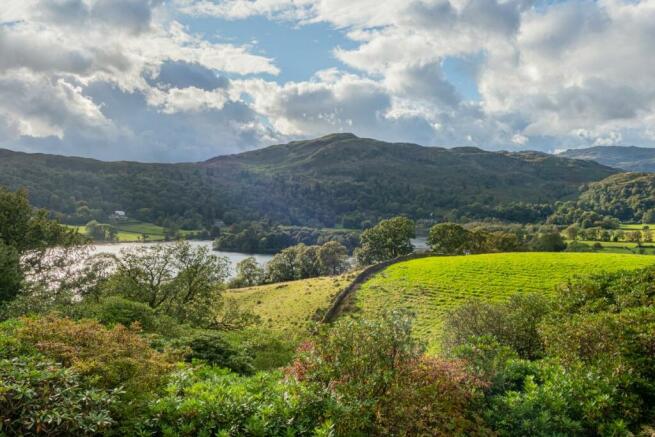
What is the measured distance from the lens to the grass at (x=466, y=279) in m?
38.3

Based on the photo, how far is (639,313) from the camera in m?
12.0

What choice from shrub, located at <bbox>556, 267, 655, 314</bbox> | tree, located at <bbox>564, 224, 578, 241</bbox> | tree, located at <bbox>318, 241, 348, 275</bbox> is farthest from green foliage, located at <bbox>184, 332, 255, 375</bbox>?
tree, located at <bbox>564, 224, 578, 241</bbox>

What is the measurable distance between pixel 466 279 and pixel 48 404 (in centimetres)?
4320

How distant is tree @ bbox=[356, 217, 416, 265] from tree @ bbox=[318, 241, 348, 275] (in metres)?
9.02

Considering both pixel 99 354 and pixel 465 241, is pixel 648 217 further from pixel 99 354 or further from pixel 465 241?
pixel 99 354

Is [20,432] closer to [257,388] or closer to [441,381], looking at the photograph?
[257,388]

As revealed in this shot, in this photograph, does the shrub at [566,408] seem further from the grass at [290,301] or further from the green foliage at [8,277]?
the grass at [290,301]

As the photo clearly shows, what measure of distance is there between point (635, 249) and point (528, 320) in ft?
337

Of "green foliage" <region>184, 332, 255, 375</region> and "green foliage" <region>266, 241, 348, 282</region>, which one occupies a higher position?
"green foliage" <region>184, 332, 255, 375</region>

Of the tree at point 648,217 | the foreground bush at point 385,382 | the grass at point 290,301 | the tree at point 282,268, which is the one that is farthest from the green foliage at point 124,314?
the tree at point 648,217

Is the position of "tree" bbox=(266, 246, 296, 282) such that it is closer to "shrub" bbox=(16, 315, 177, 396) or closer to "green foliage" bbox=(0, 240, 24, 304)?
"green foliage" bbox=(0, 240, 24, 304)

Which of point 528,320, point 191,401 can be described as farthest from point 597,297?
point 191,401

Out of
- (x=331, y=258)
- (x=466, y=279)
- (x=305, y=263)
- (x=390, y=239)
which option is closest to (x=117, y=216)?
(x=305, y=263)

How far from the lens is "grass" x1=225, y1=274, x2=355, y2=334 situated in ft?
149
